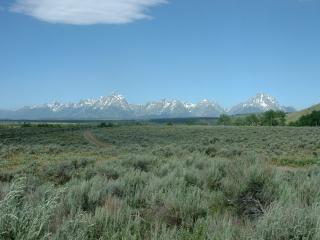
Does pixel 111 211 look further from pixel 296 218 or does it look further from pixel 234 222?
pixel 296 218

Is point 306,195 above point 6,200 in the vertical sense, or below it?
below

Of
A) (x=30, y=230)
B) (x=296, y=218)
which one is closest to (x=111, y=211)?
(x=30, y=230)

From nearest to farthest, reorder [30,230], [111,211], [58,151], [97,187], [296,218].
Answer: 1. [30,230]
2. [296,218]
3. [111,211]
4. [97,187]
5. [58,151]

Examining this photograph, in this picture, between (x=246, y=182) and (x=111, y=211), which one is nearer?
(x=111, y=211)

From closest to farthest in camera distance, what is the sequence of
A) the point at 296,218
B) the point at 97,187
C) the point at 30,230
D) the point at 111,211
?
the point at 30,230, the point at 296,218, the point at 111,211, the point at 97,187

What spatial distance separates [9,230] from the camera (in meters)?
4.61

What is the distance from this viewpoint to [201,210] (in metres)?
7.15

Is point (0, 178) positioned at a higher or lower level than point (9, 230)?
lower

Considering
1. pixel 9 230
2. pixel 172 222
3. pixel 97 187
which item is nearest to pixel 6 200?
pixel 9 230

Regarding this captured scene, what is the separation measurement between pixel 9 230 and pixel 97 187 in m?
4.08

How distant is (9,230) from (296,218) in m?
3.09

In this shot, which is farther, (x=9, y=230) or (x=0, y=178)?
(x=0, y=178)

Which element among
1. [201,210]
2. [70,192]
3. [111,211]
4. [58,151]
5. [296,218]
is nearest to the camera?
[296,218]

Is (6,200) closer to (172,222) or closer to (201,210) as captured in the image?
(172,222)
